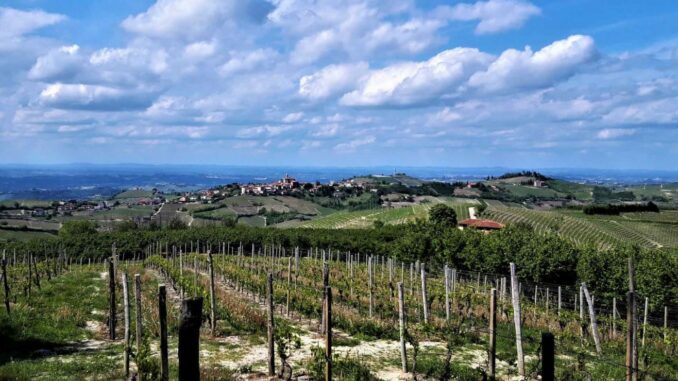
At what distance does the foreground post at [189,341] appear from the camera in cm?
→ 332

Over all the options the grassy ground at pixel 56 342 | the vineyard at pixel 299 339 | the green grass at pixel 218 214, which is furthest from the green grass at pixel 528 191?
the grassy ground at pixel 56 342

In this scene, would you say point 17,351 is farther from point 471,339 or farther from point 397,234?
point 397,234

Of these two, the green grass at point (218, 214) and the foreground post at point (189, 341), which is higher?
the foreground post at point (189, 341)

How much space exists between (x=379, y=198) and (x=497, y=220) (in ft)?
219

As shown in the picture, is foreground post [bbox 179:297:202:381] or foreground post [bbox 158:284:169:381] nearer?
foreground post [bbox 179:297:202:381]

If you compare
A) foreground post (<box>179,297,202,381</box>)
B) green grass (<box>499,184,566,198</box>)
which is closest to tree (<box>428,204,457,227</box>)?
foreground post (<box>179,297,202,381</box>)

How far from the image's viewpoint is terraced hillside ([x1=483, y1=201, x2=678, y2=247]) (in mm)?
60975

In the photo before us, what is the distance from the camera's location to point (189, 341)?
344 centimetres

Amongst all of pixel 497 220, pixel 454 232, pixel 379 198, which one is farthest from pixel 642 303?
pixel 379 198

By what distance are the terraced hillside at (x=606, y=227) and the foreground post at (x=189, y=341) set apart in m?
57.2

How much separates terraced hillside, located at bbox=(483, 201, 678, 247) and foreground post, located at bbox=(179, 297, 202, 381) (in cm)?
5724

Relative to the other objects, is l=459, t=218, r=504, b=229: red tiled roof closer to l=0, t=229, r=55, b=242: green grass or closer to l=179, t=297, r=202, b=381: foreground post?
l=0, t=229, r=55, b=242: green grass

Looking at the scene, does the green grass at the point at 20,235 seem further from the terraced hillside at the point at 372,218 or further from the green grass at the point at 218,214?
the terraced hillside at the point at 372,218

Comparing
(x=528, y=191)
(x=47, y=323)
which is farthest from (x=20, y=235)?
(x=528, y=191)
